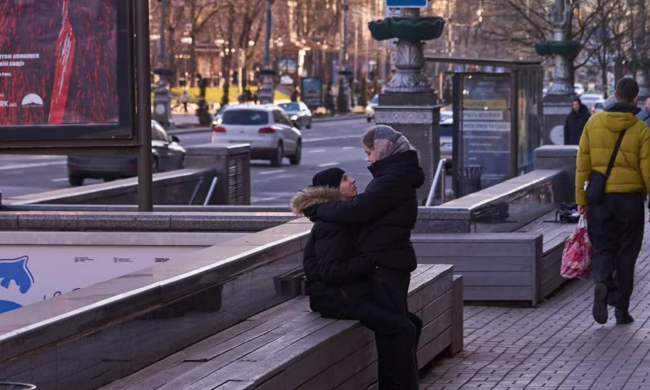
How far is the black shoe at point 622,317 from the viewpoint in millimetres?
10023

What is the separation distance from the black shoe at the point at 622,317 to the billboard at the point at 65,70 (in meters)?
3.81

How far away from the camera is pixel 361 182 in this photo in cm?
3044

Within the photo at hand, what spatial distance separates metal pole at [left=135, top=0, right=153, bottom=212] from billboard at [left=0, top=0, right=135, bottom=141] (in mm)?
69

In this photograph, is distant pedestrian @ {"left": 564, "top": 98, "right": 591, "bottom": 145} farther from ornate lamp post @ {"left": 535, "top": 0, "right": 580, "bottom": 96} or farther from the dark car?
the dark car

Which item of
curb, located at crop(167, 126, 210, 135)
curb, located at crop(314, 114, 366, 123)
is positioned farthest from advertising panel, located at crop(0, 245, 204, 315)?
curb, located at crop(314, 114, 366, 123)

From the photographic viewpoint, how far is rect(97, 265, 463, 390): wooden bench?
5453 mm

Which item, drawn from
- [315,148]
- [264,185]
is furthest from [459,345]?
[315,148]

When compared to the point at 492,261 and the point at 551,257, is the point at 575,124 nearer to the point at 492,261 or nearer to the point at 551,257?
the point at 551,257

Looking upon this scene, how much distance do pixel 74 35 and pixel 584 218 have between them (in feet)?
13.0

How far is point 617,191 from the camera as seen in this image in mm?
9641

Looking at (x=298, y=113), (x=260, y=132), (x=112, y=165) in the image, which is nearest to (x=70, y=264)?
(x=112, y=165)

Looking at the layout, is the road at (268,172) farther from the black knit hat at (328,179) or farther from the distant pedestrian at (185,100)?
the distant pedestrian at (185,100)

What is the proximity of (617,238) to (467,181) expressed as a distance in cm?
1052

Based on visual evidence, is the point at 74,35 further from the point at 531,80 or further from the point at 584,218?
the point at 531,80
